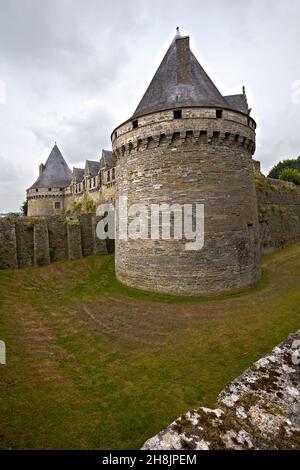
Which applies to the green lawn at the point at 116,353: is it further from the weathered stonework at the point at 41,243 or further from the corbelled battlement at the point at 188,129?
the corbelled battlement at the point at 188,129

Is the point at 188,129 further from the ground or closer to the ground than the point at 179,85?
closer to the ground

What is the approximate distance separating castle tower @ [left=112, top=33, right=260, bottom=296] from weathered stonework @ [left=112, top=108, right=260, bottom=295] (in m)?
0.04

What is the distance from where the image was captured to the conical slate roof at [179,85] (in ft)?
40.7

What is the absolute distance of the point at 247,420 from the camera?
323 centimetres

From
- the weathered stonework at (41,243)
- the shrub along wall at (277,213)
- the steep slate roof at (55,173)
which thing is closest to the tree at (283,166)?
the shrub along wall at (277,213)

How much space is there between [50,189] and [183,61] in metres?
31.9

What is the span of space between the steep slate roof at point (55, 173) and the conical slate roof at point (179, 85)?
29888mm

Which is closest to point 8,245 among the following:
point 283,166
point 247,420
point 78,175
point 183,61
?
point 183,61

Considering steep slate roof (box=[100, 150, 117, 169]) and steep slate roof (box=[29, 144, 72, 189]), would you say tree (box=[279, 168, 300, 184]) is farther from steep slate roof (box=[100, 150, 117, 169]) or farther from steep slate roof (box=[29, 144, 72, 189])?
steep slate roof (box=[29, 144, 72, 189])

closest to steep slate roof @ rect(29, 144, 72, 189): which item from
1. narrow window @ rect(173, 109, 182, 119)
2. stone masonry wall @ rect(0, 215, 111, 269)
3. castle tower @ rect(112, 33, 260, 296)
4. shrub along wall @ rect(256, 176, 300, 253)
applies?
stone masonry wall @ rect(0, 215, 111, 269)

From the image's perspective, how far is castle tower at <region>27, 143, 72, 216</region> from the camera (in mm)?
41031

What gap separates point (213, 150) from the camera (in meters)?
12.3

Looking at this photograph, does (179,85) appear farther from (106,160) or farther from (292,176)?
(292,176)

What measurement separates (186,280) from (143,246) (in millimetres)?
2443
